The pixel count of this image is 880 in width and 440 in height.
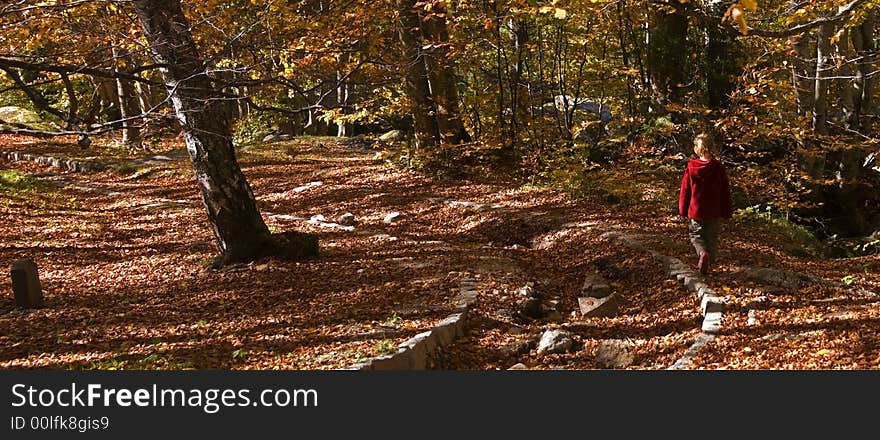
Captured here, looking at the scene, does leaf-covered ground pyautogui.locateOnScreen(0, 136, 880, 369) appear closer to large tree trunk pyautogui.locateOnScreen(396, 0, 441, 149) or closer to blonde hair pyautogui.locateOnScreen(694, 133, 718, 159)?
blonde hair pyautogui.locateOnScreen(694, 133, 718, 159)

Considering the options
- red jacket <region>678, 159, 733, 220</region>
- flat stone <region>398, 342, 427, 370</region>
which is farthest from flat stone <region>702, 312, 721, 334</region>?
flat stone <region>398, 342, 427, 370</region>

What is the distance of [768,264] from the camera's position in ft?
26.0

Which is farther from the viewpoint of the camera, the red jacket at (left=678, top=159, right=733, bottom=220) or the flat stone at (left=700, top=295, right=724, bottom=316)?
the red jacket at (left=678, top=159, right=733, bottom=220)

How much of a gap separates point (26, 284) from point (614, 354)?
5.79 m

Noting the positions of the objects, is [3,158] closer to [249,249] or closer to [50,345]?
[249,249]

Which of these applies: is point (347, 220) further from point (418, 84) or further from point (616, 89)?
point (616, 89)

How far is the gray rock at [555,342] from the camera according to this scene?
20.5 ft

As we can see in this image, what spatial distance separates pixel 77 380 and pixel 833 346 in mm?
5184

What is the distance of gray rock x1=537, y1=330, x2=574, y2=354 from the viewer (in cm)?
626

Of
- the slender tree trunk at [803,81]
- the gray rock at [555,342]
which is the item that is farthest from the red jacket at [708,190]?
the slender tree trunk at [803,81]

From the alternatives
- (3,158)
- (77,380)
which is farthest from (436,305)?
(3,158)

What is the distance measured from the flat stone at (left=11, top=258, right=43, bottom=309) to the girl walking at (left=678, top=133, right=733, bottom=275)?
21.9ft

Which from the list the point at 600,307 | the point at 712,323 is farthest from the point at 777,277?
the point at 600,307

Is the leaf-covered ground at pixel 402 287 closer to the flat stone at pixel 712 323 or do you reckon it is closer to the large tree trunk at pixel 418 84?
the flat stone at pixel 712 323
